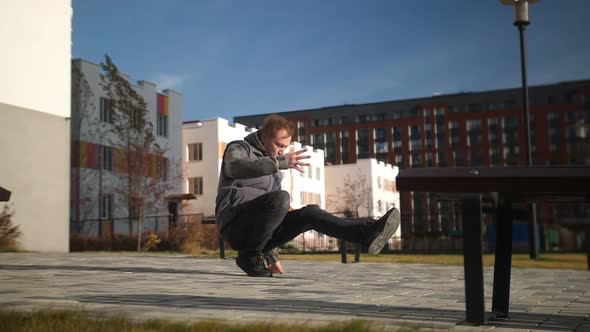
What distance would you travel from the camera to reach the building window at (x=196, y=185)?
39812 millimetres

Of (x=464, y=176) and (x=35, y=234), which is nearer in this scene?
(x=464, y=176)

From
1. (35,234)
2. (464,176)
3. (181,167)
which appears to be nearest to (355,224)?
(464,176)

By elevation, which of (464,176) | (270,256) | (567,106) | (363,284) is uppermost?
(567,106)

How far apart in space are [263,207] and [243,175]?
0.28 meters

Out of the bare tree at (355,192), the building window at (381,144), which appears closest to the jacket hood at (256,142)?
the bare tree at (355,192)

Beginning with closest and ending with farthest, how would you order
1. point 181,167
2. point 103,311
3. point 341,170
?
point 103,311 < point 181,167 < point 341,170

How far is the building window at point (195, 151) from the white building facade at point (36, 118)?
2047 cm

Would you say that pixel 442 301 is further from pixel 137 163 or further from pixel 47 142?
pixel 137 163

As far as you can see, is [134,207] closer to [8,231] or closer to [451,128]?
[8,231]

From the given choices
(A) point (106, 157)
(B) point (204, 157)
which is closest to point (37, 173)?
(A) point (106, 157)

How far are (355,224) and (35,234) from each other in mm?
16528

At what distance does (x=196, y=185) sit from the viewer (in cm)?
3994

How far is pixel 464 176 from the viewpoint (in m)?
3.15

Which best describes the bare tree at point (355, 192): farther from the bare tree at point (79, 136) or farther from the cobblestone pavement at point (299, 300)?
the cobblestone pavement at point (299, 300)
